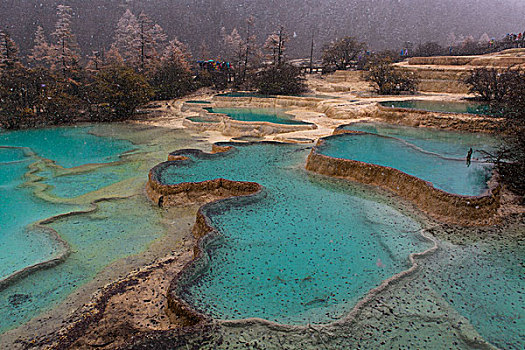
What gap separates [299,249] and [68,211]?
6132 millimetres

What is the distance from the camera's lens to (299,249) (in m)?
6.02

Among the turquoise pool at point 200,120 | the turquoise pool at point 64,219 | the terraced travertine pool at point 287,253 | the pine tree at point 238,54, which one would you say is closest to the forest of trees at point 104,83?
the pine tree at point 238,54

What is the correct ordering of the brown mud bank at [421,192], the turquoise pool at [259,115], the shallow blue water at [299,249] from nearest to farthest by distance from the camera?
the shallow blue water at [299,249]
the brown mud bank at [421,192]
the turquoise pool at [259,115]

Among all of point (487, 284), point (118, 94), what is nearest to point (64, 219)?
point (487, 284)

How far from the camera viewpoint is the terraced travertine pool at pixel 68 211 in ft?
19.7

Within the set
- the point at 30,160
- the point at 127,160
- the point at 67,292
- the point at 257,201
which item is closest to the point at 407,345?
the point at 257,201

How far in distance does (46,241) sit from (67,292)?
204cm

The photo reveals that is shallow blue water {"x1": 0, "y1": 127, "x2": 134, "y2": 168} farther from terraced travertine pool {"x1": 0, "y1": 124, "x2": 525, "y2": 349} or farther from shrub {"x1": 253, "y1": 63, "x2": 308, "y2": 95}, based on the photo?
shrub {"x1": 253, "y1": 63, "x2": 308, "y2": 95}

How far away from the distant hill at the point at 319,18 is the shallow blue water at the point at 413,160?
186 feet

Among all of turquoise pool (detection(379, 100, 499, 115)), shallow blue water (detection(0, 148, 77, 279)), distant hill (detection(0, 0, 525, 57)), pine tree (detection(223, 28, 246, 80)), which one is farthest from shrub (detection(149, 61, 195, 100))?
distant hill (detection(0, 0, 525, 57))

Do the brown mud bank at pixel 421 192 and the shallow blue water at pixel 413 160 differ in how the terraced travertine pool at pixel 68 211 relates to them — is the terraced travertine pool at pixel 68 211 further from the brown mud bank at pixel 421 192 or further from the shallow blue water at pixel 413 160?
the shallow blue water at pixel 413 160

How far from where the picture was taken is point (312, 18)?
72375 mm

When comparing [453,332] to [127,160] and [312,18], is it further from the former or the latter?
[312,18]

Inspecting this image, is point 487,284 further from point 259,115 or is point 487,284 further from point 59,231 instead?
point 259,115
